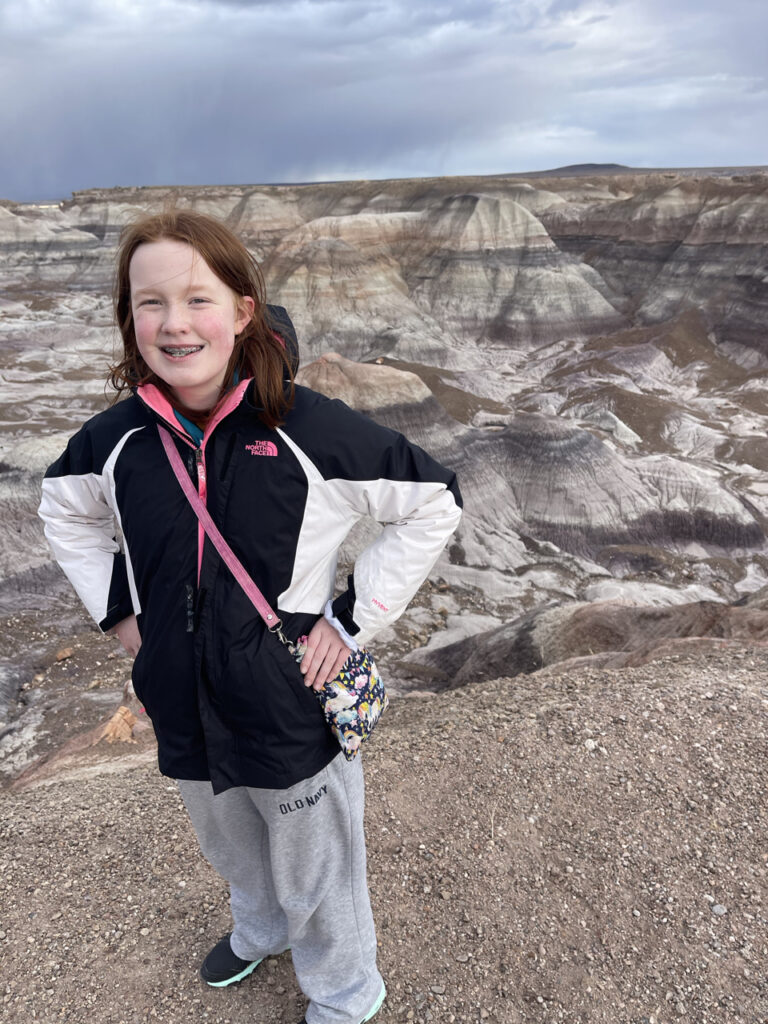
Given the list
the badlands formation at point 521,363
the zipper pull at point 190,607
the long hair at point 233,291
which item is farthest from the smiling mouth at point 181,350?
the badlands formation at point 521,363

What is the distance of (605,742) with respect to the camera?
4020 mm

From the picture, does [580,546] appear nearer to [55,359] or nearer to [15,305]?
[55,359]

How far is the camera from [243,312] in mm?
1952

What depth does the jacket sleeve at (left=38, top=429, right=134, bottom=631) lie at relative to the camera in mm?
2092

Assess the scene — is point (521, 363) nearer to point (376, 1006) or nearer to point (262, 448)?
point (376, 1006)

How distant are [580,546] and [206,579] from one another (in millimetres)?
18267

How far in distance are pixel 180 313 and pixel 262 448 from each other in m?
0.43

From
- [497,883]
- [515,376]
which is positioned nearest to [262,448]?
[497,883]

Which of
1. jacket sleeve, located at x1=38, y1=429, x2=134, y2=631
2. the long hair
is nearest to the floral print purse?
the long hair

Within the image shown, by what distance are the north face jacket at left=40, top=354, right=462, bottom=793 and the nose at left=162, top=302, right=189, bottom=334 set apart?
21 cm

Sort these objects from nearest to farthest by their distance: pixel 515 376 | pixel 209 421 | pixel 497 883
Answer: pixel 209 421 < pixel 497 883 < pixel 515 376

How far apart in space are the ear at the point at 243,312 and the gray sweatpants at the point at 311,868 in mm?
1386

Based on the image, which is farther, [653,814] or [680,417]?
[680,417]

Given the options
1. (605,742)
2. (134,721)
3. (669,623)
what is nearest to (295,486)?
(605,742)
